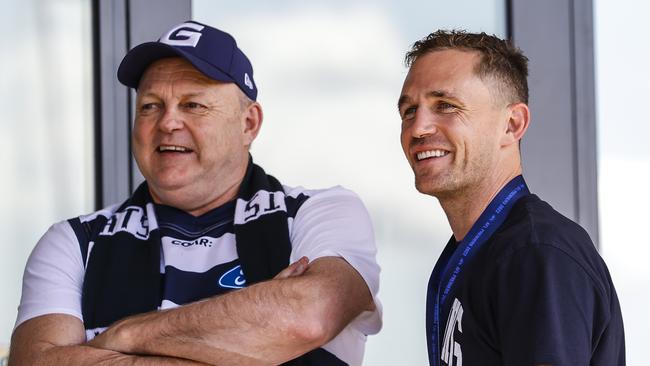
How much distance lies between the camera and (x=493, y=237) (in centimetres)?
188

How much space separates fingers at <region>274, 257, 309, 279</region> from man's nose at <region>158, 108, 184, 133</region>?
0.44 m

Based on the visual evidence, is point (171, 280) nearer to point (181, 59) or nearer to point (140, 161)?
point (140, 161)

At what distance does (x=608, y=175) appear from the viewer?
3.27m

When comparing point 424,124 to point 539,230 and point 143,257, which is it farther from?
point 143,257

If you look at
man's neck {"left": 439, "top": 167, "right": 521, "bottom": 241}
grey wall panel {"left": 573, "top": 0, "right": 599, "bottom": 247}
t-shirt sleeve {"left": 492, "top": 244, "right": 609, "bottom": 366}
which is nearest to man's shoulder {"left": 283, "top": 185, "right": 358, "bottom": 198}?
man's neck {"left": 439, "top": 167, "right": 521, "bottom": 241}

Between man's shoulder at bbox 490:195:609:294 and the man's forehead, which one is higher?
the man's forehead

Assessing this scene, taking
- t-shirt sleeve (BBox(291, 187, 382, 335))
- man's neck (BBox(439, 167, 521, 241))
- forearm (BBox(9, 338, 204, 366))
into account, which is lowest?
forearm (BBox(9, 338, 204, 366))

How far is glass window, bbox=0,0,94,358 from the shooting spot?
308cm

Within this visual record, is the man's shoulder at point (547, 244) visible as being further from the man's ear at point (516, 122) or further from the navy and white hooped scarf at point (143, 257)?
the navy and white hooped scarf at point (143, 257)

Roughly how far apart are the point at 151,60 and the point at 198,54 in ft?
0.41

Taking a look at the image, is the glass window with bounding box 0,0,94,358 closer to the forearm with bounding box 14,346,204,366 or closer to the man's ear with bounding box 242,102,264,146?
the man's ear with bounding box 242,102,264,146

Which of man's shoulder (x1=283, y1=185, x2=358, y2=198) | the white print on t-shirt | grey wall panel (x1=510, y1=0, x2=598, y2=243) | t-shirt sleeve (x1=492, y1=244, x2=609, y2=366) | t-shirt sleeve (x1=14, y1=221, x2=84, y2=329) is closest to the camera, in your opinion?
t-shirt sleeve (x1=492, y1=244, x2=609, y2=366)

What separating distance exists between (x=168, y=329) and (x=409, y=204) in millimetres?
1259

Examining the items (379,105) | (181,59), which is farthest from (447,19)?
(181,59)
